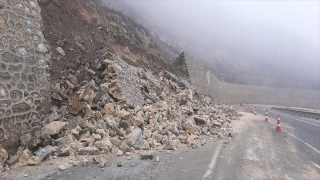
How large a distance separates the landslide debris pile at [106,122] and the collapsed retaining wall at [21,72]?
1.16 feet

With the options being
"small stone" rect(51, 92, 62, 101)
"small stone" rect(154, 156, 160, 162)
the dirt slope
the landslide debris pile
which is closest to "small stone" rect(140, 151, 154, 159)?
"small stone" rect(154, 156, 160, 162)

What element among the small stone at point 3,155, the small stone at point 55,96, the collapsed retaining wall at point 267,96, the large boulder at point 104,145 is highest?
the collapsed retaining wall at point 267,96

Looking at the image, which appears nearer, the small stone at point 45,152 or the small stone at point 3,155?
the small stone at point 3,155

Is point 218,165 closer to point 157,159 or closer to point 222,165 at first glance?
point 222,165

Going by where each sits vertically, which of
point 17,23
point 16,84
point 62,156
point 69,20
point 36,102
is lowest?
point 62,156

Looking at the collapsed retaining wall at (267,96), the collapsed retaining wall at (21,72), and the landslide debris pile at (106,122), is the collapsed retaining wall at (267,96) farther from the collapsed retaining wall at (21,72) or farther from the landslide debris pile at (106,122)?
the collapsed retaining wall at (21,72)

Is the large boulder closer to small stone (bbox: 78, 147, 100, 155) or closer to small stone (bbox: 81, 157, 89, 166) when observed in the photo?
small stone (bbox: 78, 147, 100, 155)

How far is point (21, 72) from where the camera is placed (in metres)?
7.05

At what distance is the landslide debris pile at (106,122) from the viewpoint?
659 cm

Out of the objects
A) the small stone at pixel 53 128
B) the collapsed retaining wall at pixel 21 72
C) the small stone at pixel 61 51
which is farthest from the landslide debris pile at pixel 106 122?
the small stone at pixel 61 51

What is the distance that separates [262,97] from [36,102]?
6218cm

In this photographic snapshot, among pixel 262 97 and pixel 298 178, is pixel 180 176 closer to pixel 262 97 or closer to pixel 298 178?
pixel 298 178

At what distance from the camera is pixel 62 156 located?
6223 mm

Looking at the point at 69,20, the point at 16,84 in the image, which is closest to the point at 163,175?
the point at 16,84
